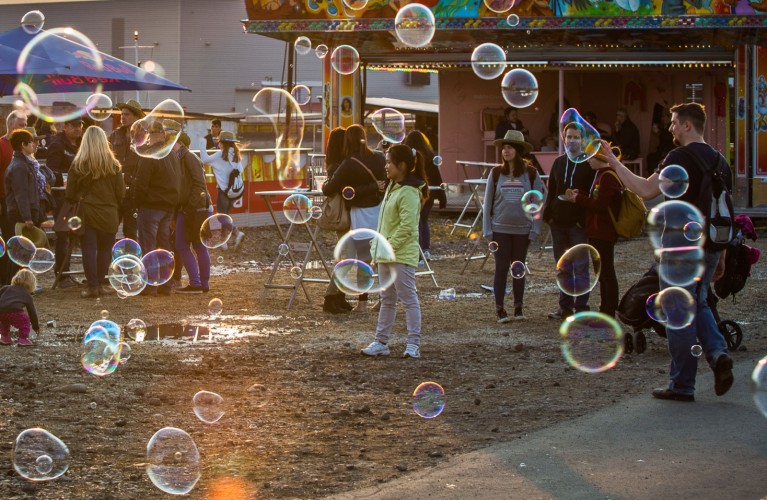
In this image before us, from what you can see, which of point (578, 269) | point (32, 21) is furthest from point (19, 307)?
point (32, 21)

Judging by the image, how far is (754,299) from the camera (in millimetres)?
12273

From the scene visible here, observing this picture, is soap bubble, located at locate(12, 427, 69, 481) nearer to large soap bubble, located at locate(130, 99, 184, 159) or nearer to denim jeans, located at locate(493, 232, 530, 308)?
denim jeans, located at locate(493, 232, 530, 308)

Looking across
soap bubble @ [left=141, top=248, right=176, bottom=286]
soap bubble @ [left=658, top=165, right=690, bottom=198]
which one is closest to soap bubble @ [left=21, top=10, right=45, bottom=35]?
soap bubble @ [left=141, top=248, right=176, bottom=286]

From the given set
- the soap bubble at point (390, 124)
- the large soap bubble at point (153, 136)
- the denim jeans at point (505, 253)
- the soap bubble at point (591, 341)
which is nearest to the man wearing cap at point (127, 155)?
the large soap bubble at point (153, 136)

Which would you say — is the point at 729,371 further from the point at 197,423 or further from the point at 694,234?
the point at 197,423

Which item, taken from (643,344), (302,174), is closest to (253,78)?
(302,174)

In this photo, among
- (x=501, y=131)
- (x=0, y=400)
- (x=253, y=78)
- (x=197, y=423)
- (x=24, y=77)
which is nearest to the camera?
(x=197, y=423)

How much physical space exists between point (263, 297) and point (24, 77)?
19.5ft

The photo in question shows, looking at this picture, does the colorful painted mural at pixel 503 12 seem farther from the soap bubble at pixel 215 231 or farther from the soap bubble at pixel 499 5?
the soap bubble at pixel 215 231

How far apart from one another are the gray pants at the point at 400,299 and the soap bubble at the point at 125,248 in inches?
175

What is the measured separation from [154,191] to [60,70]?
15.1 ft

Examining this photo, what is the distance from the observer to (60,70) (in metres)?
16.2

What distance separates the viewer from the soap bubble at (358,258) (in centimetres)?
882

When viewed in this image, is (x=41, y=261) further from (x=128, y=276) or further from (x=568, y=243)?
(x=568, y=243)
